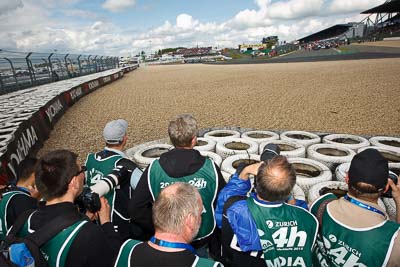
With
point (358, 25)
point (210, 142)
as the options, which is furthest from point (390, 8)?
point (210, 142)

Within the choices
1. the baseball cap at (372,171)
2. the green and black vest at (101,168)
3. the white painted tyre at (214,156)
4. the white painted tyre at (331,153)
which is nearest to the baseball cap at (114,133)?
the green and black vest at (101,168)

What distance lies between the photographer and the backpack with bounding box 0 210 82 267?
4.24 ft

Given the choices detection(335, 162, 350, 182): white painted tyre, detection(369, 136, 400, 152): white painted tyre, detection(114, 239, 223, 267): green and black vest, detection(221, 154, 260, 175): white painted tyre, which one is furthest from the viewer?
detection(369, 136, 400, 152): white painted tyre

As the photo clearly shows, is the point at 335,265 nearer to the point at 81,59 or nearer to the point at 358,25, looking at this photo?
the point at 81,59

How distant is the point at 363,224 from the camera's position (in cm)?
163

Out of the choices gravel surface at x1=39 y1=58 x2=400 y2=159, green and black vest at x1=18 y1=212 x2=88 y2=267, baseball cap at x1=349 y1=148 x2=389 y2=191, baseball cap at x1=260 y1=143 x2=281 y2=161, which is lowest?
gravel surface at x1=39 y1=58 x2=400 y2=159

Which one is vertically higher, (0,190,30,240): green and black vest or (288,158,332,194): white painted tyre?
(0,190,30,240): green and black vest

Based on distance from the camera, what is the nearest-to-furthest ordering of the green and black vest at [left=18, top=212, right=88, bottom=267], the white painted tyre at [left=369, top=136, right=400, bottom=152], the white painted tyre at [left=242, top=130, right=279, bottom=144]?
1. the green and black vest at [left=18, top=212, right=88, bottom=267]
2. the white painted tyre at [left=369, top=136, right=400, bottom=152]
3. the white painted tyre at [left=242, top=130, right=279, bottom=144]

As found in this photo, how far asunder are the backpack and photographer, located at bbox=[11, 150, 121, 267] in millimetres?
34

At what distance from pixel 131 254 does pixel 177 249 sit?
0.26 meters

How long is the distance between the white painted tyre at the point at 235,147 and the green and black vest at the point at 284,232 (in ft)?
8.30

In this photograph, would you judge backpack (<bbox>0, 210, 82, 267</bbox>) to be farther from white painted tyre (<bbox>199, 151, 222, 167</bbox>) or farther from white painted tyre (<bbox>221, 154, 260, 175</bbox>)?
white painted tyre (<bbox>199, 151, 222, 167</bbox>)

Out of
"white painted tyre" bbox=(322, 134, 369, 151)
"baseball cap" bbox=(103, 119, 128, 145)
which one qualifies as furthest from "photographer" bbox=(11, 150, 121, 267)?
"white painted tyre" bbox=(322, 134, 369, 151)

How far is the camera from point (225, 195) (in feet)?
6.75
